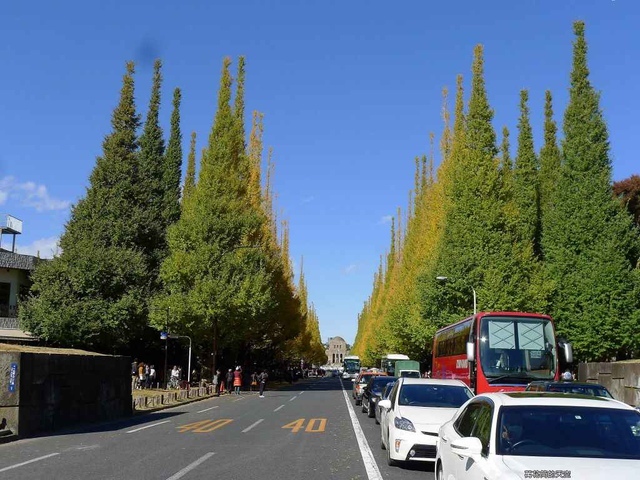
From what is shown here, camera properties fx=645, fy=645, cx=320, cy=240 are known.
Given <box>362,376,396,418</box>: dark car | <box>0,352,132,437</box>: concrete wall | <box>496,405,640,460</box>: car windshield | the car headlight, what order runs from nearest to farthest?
<box>496,405,640,460</box>: car windshield, the car headlight, <box>0,352,132,437</box>: concrete wall, <box>362,376,396,418</box>: dark car

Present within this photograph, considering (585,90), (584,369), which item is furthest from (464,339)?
(585,90)

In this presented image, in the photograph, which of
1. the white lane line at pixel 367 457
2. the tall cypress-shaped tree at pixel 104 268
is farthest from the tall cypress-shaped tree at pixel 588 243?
the tall cypress-shaped tree at pixel 104 268

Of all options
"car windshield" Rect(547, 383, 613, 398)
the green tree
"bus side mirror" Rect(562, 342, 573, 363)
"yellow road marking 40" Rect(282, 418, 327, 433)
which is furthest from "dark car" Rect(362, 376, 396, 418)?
the green tree

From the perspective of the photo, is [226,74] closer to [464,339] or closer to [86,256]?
[86,256]

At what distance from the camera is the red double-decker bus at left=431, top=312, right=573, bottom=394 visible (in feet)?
64.6

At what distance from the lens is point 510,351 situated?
20094 millimetres

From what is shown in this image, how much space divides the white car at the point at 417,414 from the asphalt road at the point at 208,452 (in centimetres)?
34

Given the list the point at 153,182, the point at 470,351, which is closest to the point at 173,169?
the point at 153,182

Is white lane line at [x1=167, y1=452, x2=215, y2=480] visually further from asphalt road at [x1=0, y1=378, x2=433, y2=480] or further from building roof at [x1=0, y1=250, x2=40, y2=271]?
building roof at [x1=0, y1=250, x2=40, y2=271]

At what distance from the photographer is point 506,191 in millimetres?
35250

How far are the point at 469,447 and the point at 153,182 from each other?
44485mm

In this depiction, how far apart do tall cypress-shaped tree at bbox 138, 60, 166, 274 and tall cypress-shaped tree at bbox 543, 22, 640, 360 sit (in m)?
26.7

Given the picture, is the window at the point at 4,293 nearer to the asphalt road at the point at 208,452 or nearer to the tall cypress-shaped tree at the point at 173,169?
the tall cypress-shaped tree at the point at 173,169

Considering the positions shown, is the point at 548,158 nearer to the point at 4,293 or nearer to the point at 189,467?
the point at 4,293
